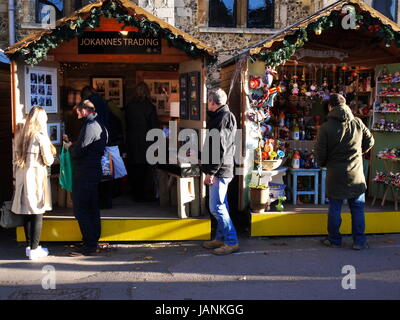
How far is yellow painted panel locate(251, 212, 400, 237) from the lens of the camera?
6.96m

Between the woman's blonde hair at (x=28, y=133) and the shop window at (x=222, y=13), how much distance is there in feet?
28.6

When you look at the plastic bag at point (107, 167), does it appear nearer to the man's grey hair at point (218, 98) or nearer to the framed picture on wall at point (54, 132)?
the framed picture on wall at point (54, 132)

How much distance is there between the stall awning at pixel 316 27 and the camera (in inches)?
269

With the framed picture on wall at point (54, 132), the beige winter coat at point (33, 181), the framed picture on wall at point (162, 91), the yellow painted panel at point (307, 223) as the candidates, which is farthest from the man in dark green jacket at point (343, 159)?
the framed picture on wall at point (162, 91)

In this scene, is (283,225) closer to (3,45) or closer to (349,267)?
(349,267)

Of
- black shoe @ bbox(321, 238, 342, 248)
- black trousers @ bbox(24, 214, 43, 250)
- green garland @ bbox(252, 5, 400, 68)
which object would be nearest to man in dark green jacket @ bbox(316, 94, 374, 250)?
black shoe @ bbox(321, 238, 342, 248)

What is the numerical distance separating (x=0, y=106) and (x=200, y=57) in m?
4.11

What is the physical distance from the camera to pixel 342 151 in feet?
20.6

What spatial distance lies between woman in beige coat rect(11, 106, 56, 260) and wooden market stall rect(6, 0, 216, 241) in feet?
2.60

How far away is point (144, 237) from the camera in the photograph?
6.73 m

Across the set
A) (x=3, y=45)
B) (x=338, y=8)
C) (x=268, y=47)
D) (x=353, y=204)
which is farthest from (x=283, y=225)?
(x=3, y=45)

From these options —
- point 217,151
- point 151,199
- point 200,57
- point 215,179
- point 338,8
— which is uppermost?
point 338,8
